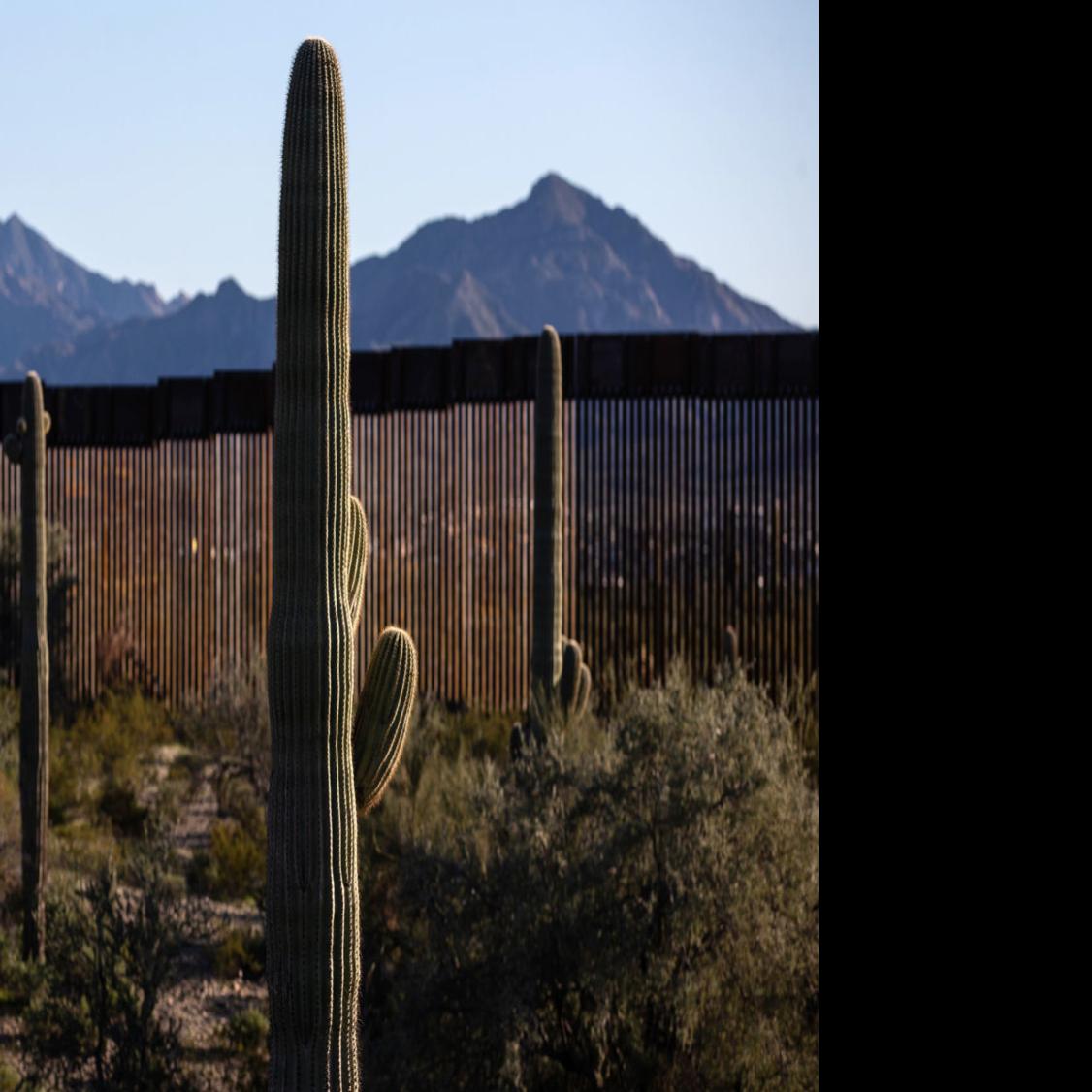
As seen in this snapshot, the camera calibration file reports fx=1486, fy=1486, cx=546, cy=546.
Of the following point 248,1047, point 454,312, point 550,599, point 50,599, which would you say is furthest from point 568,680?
point 454,312

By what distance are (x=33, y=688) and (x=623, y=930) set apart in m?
4.88

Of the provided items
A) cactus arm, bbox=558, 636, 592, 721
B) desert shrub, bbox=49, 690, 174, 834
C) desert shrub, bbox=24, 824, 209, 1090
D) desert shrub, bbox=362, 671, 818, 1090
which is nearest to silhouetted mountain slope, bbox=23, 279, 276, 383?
desert shrub, bbox=49, 690, 174, 834

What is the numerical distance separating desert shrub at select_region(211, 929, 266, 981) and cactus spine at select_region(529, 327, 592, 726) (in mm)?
2268

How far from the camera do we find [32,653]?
31.9ft

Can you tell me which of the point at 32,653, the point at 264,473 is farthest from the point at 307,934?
the point at 264,473

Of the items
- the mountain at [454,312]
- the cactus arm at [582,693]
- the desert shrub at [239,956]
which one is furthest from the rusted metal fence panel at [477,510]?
the mountain at [454,312]

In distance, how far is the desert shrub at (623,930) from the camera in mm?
6352

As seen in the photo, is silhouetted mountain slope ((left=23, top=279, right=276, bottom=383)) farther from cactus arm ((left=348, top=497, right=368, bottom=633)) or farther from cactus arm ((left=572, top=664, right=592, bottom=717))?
cactus arm ((left=348, top=497, right=368, bottom=633))

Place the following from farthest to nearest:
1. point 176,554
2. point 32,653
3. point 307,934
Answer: point 176,554
point 32,653
point 307,934

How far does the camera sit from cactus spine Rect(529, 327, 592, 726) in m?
9.64

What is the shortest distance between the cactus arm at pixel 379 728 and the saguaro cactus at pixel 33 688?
16.5 ft

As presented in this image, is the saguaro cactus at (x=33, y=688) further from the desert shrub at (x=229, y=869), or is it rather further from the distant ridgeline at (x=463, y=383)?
the distant ridgeline at (x=463, y=383)
